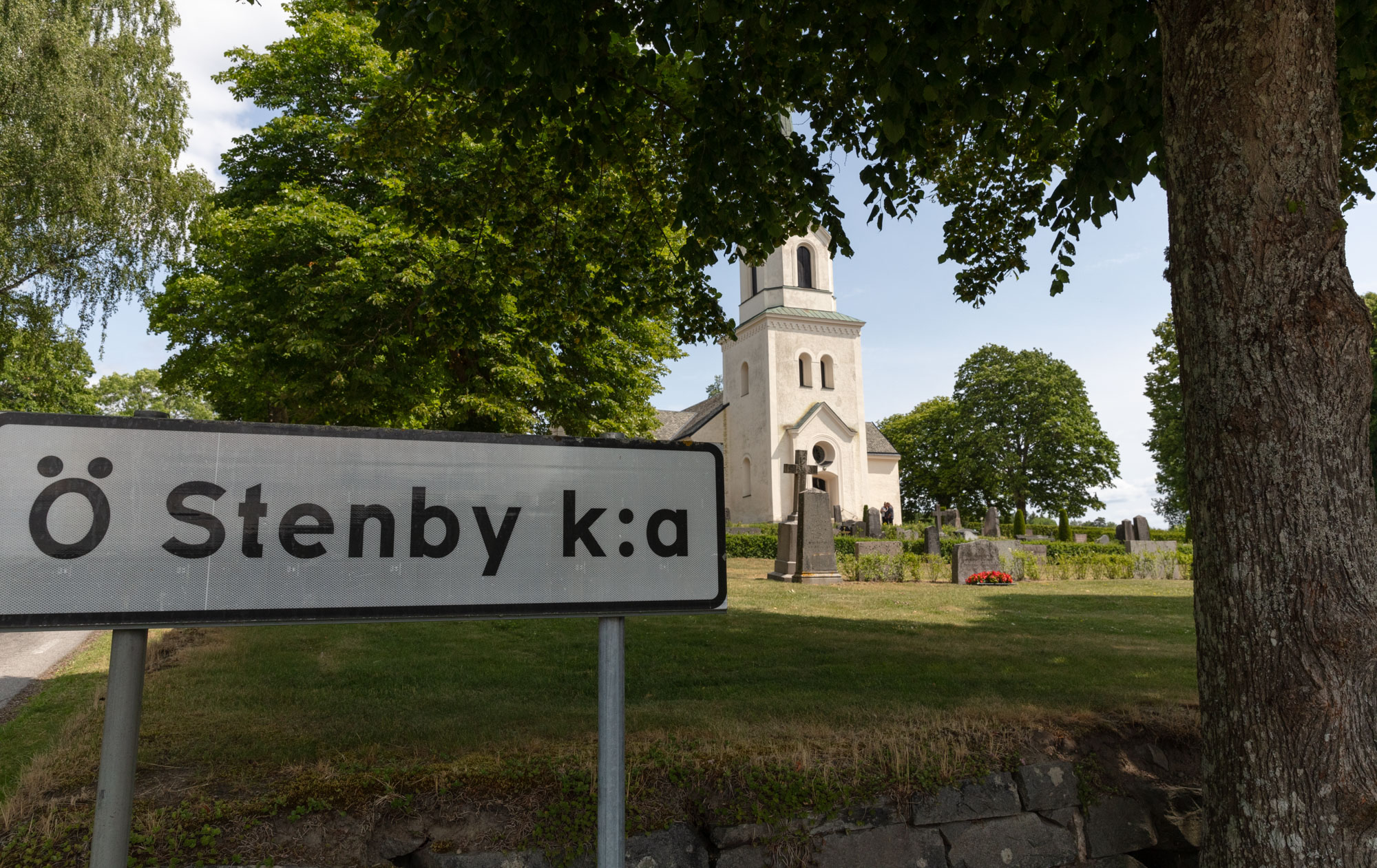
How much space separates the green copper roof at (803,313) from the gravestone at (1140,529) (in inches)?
671

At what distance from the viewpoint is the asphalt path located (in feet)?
23.2

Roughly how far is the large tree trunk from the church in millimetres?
32820

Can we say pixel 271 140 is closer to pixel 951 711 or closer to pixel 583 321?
pixel 583 321

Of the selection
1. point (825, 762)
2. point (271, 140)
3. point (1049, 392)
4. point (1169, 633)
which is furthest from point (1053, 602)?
point (1049, 392)

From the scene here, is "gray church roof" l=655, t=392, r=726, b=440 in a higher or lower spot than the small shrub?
higher

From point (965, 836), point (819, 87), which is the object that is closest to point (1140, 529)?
point (819, 87)

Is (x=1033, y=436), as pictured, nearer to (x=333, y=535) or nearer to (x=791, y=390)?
(x=791, y=390)

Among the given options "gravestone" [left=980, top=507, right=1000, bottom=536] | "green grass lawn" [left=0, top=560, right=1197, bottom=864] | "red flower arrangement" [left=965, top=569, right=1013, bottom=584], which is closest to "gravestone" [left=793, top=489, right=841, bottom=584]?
"red flower arrangement" [left=965, top=569, right=1013, bottom=584]

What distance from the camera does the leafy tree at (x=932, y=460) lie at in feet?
159

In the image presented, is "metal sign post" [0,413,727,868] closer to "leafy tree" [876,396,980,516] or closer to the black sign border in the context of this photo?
the black sign border

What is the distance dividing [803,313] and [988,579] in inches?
970

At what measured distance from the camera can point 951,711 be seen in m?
4.36

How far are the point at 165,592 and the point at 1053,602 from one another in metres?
11.9

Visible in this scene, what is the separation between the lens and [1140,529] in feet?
80.4
